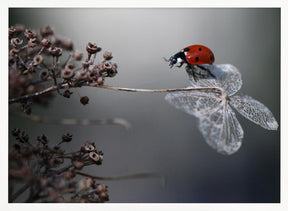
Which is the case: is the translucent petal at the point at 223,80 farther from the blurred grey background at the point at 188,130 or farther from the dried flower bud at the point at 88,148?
the blurred grey background at the point at 188,130

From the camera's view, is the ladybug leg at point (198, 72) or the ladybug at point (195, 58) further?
the ladybug at point (195, 58)

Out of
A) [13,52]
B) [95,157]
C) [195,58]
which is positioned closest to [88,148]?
[95,157]

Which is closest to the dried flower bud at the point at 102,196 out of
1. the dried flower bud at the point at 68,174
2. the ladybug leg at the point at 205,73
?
the dried flower bud at the point at 68,174

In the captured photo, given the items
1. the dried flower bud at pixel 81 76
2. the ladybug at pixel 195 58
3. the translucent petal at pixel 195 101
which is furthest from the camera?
the ladybug at pixel 195 58

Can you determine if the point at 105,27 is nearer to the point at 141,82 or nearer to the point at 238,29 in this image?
the point at 141,82

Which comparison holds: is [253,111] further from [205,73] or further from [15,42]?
[15,42]

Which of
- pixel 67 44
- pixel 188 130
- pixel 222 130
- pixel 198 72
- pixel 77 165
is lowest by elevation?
pixel 188 130
